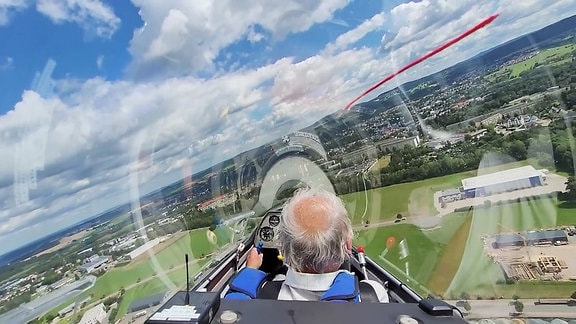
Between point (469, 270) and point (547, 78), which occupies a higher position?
point (547, 78)

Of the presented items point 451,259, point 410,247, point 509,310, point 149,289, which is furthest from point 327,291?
point 410,247

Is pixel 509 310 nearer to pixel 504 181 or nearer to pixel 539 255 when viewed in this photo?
pixel 539 255

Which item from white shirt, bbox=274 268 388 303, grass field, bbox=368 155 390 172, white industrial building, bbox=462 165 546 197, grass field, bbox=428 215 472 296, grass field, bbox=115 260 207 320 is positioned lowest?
grass field, bbox=428 215 472 296

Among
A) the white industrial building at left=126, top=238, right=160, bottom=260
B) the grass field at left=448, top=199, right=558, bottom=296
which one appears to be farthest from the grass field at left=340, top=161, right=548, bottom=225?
the white industrial building at left=126, top=238, right=160, bottom=260

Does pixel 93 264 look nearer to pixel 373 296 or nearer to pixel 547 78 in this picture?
pixel 373 296

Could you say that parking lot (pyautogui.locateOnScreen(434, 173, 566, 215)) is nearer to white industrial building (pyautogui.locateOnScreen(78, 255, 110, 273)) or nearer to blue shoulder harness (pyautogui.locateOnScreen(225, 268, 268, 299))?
blue shoulder harness (pyautogui.locateOnScreen(225, 268, 268, 299))

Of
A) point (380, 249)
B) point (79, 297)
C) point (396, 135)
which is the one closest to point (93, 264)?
point (79, 297)

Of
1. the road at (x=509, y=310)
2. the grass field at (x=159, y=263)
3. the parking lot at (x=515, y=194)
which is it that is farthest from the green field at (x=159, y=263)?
the parking lot at (x=515, y=194)
